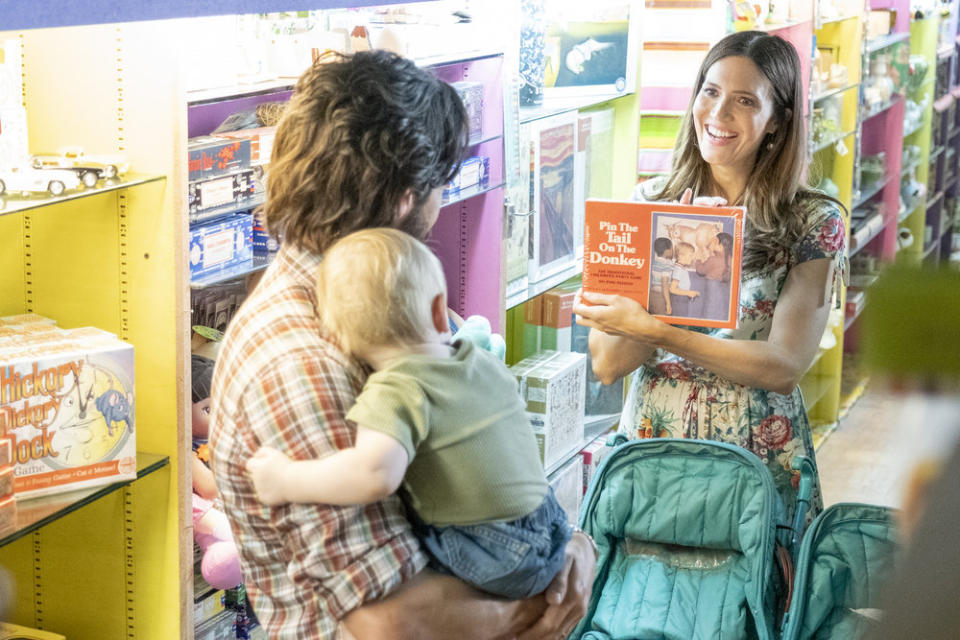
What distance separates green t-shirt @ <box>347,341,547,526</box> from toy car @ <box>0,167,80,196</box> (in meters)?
0.97

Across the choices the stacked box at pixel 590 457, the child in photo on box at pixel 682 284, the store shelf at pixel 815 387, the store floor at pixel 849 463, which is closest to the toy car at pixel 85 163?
the child in photo on box at pixel 682 284

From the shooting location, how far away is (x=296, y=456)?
3.60 ft

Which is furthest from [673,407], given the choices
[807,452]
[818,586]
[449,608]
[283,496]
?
[283,496]

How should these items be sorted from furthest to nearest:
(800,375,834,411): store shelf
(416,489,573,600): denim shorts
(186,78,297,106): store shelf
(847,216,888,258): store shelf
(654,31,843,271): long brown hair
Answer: (847,216,888,258): store shelf < (800,375,834,411): store shelf < (654,31,843,271): long brown hair < (186,78,297,106): store shelf < (416,489,573,600): denim shorts

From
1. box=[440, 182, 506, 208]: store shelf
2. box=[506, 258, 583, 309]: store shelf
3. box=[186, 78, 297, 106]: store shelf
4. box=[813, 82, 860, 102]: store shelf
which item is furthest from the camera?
box=[813, 82, 860, 102]: store shelf

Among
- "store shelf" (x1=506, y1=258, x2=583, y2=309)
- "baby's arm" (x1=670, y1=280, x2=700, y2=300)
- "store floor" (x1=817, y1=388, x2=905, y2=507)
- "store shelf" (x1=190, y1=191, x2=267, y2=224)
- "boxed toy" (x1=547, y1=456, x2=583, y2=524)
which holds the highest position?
"store shelf" (x1=190, y1=191, x2=267, y2=224)

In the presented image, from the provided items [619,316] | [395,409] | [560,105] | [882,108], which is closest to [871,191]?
[882,108]

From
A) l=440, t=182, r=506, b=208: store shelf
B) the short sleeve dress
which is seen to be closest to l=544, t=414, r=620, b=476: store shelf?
l=440, t=182, r=506, b=208: store shelf

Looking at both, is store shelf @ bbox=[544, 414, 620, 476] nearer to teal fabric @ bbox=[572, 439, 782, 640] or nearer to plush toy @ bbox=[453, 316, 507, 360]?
teal fabric @ bbox=[572, 439, 782, 640]

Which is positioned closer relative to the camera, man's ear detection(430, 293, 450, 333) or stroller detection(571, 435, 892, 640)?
man's ear detection(430, 293, 450, 333)

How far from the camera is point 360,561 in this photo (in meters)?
1.12

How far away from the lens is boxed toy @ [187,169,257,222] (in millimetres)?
2170

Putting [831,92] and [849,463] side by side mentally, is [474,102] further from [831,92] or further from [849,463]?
[849,463]

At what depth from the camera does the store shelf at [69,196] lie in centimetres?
179
